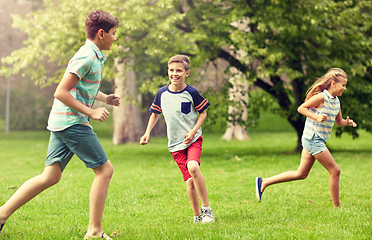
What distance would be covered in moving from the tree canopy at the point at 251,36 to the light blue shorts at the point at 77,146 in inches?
271

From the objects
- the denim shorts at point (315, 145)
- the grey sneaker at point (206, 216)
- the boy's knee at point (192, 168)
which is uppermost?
the denim shorts at point (315, 145)

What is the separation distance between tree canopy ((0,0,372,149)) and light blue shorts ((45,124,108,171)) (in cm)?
689

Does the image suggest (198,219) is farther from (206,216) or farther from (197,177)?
(197,177)

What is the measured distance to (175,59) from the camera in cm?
423

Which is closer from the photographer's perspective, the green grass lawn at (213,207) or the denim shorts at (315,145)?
the green grass lawn at (213,207)

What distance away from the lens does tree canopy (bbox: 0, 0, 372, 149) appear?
1026 centimetres

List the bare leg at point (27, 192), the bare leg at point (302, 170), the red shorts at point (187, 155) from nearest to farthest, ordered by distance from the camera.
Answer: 1. the bare leg at point (27, 192)
2. the red shorts at point (187, 155)
3. the bare leg at point (302, 170)

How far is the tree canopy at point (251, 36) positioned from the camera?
33.7ft

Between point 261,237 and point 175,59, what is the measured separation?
1.93 meters

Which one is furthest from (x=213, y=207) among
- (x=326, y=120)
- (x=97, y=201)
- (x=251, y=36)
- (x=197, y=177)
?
(x=251, y=36)

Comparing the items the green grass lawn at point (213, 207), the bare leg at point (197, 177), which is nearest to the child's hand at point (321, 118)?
the green grass lawn at point (213, 207)

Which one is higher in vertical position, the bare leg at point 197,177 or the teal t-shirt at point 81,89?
the teal t-shirt at point 81,89

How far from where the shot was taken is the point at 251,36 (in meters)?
10.3

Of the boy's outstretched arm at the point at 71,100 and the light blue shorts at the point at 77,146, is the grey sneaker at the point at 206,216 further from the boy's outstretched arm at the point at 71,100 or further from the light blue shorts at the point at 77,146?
the boy's outstretched arm at the point at 71,100
